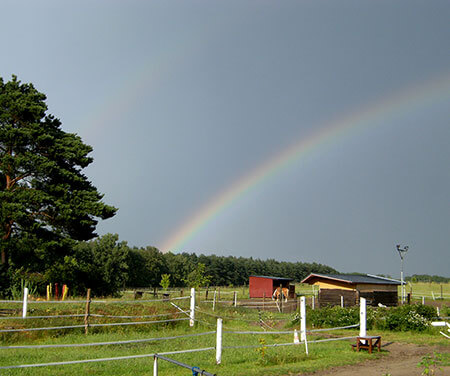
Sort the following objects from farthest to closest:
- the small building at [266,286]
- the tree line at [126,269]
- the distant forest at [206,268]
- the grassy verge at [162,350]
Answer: the distant forest at [206,268] < the small building at [266,286] < the tree line at [126,269] < the grassy verge at [162,350]

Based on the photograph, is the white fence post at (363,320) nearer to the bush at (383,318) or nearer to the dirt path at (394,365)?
the dirt path at (394,365)

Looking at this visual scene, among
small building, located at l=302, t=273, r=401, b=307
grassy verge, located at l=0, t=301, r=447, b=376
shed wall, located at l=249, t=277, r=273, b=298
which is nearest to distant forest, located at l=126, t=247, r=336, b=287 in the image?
shed wall, located at l=249, t=277, r=273, b=298

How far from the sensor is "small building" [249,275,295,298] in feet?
173

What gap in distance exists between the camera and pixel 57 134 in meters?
37.5

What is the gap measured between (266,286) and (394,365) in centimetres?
4245

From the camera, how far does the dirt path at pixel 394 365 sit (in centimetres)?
1041

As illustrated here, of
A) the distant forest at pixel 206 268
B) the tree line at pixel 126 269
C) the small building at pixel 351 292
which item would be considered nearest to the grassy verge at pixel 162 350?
the small building at pixel 351 292

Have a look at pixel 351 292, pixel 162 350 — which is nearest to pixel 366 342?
pixel 162 350

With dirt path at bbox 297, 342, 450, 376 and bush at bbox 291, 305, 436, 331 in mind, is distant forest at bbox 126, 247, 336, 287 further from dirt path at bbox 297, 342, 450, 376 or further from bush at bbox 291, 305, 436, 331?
dirt path at bbox 297, 342, 450, 376

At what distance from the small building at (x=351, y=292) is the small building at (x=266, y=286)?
29.0 feet

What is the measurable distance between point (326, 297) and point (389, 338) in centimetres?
1338

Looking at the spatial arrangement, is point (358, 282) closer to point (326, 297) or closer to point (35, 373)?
point (326, 297)

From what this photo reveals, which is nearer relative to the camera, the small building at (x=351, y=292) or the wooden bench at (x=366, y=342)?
the wooden bench at (x=366, y=342)

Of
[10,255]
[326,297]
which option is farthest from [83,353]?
[10,255]
